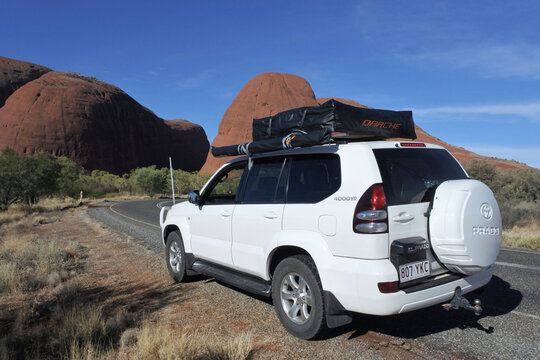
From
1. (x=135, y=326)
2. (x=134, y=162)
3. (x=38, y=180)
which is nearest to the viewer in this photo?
(x=135, y=326)

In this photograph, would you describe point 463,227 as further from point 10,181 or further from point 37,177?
point 37,177

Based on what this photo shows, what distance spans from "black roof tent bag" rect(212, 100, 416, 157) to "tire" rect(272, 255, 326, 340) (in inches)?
48.4

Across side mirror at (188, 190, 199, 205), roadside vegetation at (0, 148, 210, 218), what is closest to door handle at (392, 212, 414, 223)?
side mirror at (188, 190, 199, 205)

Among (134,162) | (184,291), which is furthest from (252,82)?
(184,291)

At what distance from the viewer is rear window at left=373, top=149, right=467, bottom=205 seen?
3.38 m

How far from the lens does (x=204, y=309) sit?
479cm

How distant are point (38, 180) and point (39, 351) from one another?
33170 millimetres

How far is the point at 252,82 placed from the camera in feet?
342

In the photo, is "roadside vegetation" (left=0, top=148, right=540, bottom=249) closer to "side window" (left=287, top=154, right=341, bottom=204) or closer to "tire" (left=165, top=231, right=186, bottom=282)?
"side window" (left=287, top=154, right=341, bottom=204)

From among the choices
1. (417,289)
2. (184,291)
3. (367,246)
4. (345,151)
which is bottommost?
(184,291)

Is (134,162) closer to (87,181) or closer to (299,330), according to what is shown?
(87,181)

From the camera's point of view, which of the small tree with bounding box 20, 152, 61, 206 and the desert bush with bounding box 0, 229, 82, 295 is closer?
the desert bush with bounding box 0, 229, 82, 295

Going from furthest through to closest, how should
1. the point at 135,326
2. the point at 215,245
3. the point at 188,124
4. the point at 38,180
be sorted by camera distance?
the point at 188,124, the point at 38,180, the point at 215,245, the point at 135,326

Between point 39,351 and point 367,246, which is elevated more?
point 367,246
